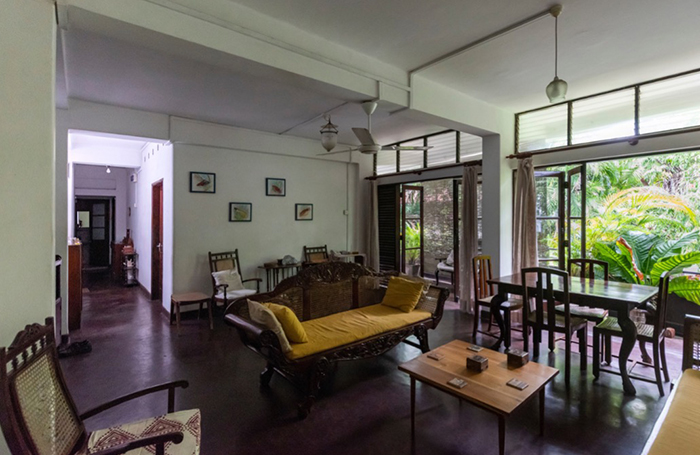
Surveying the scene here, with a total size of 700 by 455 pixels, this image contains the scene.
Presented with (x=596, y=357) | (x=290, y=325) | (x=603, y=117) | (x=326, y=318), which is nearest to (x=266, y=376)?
(x=290, y=325)

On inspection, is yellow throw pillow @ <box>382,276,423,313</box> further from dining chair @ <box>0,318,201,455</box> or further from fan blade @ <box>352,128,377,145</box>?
dining chair @ <box>0,318,201,455</box>

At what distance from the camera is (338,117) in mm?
4977

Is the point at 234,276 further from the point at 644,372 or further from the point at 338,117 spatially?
the point at 644,372

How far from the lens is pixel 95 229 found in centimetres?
982

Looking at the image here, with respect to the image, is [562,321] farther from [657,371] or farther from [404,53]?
[404,53]

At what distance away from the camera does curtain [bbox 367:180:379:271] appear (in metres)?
6.88

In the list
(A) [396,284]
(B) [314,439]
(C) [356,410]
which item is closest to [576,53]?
(A) [396,284]

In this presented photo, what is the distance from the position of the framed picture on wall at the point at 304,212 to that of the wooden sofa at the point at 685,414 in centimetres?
518

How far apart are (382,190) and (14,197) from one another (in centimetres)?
576

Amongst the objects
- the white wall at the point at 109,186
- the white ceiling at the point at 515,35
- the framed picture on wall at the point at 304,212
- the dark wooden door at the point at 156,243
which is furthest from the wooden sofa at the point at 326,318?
the white wall at the point at 109,186

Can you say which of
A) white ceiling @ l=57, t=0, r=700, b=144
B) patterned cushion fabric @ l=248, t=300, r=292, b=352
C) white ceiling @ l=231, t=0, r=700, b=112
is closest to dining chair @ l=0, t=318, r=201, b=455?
patterned cushion fabric @ l=248, t=300, r=292, b=352

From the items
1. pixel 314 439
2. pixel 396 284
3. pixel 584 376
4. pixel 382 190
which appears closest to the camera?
pixel 314 439

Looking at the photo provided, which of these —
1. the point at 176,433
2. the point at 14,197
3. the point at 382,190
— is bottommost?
the point at 176,433

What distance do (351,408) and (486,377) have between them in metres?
1.04
